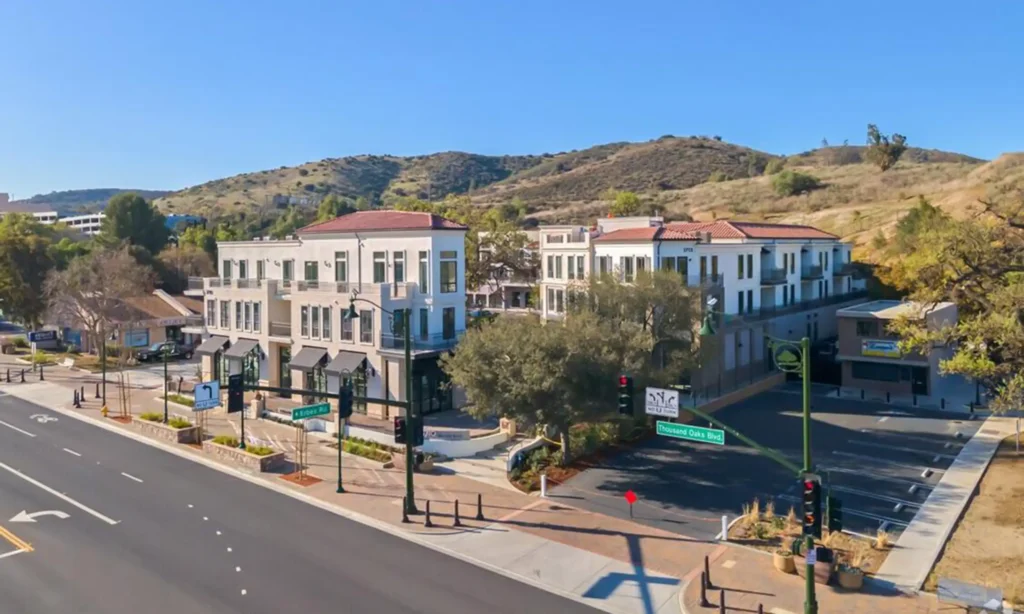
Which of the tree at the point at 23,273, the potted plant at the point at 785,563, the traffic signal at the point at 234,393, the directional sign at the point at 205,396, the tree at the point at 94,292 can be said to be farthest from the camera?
the tree at the point at 23,273

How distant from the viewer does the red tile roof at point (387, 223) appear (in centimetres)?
4106

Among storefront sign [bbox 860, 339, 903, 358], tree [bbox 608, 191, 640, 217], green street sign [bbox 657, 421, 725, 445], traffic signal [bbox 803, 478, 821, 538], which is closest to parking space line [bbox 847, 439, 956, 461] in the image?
storefront sign [bbox 860, 339, 903, 358]

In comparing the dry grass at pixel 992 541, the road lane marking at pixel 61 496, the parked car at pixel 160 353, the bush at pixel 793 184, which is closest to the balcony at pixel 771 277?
the dry grass at pixel 992 541

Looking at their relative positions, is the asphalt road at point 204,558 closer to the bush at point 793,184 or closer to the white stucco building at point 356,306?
the white stucco building at point 356,306

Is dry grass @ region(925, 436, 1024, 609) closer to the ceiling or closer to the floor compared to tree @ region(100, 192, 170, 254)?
closer to the floor

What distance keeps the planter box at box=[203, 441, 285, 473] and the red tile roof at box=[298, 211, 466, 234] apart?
14.9 m

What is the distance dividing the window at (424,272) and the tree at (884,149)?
113 m

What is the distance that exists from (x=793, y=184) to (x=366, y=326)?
99.5m

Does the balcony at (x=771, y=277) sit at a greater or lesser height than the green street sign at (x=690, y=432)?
greater

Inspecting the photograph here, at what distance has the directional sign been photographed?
33594 millimetres

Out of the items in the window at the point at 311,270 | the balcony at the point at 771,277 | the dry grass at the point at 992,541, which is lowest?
the dry grass at the point at 992,541

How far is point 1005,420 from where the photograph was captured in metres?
39.0

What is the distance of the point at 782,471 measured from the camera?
1190 inches

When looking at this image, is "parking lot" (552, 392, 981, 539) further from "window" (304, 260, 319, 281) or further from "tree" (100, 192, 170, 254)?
"tree" (100, 192, 170, 254)
